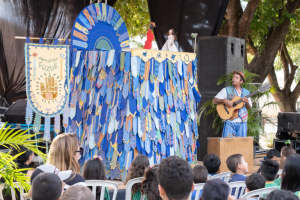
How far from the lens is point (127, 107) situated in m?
4.78

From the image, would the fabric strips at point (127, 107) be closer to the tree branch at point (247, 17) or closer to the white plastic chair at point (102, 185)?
the white plastic chair at point (102, 185)

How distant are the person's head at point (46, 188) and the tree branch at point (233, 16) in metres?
7.46

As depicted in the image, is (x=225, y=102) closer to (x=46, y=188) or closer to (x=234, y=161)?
(x=234, y=161)

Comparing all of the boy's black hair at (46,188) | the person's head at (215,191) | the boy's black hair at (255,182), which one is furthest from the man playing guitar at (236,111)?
the boy's black hair at (46,188)

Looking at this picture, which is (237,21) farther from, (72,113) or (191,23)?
(72,113)

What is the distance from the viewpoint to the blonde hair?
2758mm

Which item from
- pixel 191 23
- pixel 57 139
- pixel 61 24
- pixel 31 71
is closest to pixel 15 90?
pixel 61 24

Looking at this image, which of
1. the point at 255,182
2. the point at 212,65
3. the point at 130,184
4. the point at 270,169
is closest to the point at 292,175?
the point at 255,182

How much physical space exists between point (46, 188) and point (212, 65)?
16.5ft

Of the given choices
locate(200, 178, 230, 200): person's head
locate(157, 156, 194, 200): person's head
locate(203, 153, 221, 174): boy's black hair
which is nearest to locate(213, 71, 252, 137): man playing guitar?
locate(203, 153, 221, 174): boy's black hair

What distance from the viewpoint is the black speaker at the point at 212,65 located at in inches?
255

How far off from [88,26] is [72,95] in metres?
1.01

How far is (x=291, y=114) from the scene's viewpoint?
6.89m

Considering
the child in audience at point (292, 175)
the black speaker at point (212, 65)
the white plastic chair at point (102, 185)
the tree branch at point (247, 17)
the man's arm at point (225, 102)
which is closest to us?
the child in audience at point (292, 175)
